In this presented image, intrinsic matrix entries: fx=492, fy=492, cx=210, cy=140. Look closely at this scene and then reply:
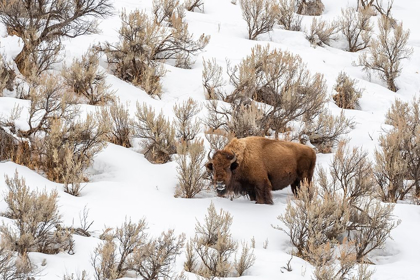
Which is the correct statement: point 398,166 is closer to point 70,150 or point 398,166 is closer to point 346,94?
point 346,94

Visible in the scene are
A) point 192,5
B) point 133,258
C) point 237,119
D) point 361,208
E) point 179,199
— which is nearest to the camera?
point 133,258

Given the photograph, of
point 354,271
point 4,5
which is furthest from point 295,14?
point 354,271

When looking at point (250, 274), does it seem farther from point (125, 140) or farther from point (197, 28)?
point (197, 28)

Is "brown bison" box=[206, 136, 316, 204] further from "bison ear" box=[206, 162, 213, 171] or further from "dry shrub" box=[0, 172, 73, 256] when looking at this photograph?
"dry shrub" box=[0, 172, 73, 256]

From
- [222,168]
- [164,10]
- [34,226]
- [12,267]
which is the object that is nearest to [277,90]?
[222,168]

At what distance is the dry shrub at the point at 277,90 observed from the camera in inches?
399

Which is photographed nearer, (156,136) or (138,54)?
(156,136)

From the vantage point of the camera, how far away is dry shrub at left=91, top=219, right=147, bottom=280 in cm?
486

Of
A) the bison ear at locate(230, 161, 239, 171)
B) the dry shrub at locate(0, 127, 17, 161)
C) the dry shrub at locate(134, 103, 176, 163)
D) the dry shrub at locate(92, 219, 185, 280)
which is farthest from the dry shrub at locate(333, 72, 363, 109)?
the dry shrub at locate(92, 219, 185, 280)

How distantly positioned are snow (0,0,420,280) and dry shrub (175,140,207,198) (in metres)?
Answer: 0.20

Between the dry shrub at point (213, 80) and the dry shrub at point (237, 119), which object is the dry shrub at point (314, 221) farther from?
the dry shrub at point (213, 80)

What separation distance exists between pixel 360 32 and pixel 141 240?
47.3 ft

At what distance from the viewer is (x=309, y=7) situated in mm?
20344

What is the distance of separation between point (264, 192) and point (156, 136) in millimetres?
2441
